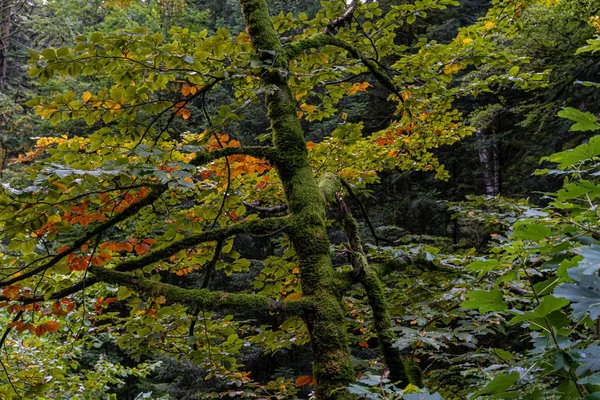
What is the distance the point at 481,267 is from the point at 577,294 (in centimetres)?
18

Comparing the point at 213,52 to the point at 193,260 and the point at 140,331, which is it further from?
the point at 140,331

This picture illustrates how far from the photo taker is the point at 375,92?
1102 centimetres

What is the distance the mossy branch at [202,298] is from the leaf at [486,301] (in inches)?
31.4

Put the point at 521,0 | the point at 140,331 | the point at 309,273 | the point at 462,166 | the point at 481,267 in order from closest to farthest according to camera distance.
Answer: the point at 481,267 < the point at 309,273 < the point at 140,331 < the point at 521,0 < the point at 462,166

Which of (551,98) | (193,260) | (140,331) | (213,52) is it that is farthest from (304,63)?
(551,98)

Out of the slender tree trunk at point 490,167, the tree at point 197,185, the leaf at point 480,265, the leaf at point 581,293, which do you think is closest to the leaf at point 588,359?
the leaf at point 581,293

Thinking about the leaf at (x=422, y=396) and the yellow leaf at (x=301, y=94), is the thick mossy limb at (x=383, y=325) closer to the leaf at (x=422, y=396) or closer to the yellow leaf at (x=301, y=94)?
the leaf at (x=422, y=396)

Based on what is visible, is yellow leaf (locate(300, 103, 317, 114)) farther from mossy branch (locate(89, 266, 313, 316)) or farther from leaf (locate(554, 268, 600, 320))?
leaf (locate(554, 268, 600, 320))

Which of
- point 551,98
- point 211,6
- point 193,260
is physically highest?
point 211,6

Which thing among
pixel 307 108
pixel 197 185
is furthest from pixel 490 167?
pixel 197 185

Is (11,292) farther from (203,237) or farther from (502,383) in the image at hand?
(502,383)

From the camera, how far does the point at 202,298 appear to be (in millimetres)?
1484

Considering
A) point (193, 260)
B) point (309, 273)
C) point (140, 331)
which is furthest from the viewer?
point (193, 260)

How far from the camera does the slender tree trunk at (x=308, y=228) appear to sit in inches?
58.1
